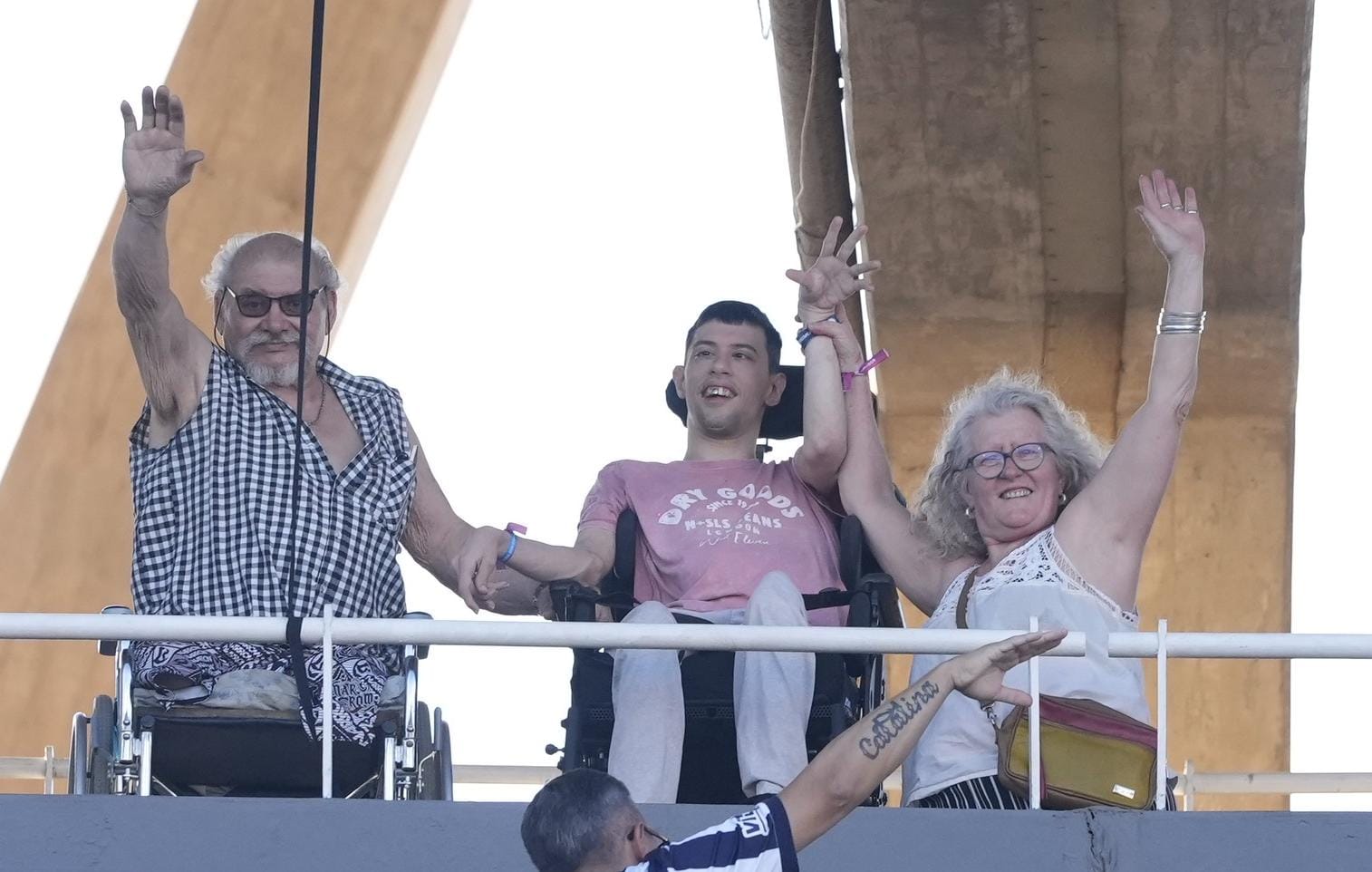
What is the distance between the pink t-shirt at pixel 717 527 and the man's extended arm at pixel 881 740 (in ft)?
5.10

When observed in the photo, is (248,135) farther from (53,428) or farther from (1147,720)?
(1147,720)

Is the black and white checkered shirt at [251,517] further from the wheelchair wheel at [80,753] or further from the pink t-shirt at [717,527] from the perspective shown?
the pink t-shirt at [717,527]

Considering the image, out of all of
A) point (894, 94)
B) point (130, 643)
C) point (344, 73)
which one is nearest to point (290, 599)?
point (130, 643)

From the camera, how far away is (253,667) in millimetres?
4418

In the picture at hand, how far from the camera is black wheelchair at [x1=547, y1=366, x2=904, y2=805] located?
15.2ft

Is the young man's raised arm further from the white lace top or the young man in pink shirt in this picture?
the white lace top

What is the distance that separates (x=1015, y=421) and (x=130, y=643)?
5.58ft

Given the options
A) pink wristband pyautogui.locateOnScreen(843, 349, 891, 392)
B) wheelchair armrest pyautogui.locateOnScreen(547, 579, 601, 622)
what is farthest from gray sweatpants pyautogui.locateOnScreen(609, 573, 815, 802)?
pink wristband pyautogui.locateOnScreen(843, 349, 891, 392)

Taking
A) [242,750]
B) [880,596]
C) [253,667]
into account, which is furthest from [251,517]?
[880,596]

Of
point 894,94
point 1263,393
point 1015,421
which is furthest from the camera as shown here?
point 1263,393

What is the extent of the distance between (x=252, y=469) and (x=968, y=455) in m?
1.35

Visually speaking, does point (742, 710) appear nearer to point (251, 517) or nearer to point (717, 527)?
point (717, 527)

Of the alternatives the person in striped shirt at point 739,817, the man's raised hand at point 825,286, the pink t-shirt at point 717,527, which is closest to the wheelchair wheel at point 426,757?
the pink t-shirt at point 717,527

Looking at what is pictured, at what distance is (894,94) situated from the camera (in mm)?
7215
